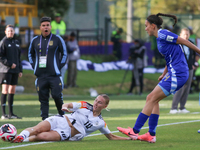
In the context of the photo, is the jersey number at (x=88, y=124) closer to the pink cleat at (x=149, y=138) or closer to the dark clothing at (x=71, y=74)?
the pink cleat at (x=149, y=138)

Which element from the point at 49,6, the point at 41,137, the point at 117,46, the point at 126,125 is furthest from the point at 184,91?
the point at 49,6

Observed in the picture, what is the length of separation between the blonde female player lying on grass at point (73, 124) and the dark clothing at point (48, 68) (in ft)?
6.81

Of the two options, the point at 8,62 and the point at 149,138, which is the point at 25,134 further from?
the point at 8,62

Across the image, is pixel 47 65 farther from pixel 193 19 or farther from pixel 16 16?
pixel 193 19

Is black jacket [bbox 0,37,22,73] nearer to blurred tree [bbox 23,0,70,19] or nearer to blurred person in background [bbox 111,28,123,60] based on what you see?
blurred person in background [bbox 111,28,123,60]

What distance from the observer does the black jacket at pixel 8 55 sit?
11547mm

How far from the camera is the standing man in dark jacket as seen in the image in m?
9.71

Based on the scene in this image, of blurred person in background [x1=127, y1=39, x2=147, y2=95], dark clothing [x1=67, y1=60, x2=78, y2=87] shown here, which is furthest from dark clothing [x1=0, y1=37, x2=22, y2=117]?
blurred person in background [x1=127, y1=39, x2=147, y2=95]

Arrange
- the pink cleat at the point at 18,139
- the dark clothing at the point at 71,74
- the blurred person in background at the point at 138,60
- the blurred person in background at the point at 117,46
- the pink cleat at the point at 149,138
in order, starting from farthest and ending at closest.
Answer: the blurred person in background at the point at 117,46
the dark clothing at the point at 71,74
the blurred person in background at the point at 138,60
the pink cleat at the point at 149,138
the pink cleat at the point at 18,139

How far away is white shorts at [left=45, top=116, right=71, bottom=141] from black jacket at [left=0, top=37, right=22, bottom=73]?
4309mm

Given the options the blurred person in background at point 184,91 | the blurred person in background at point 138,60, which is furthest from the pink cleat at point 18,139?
the blurred person in background at point 138,60

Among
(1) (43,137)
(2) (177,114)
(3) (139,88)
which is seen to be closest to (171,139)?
(1) (43,137)

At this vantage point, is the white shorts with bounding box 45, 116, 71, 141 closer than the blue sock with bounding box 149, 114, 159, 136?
Yes

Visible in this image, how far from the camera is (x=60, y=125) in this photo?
7.57 meters
